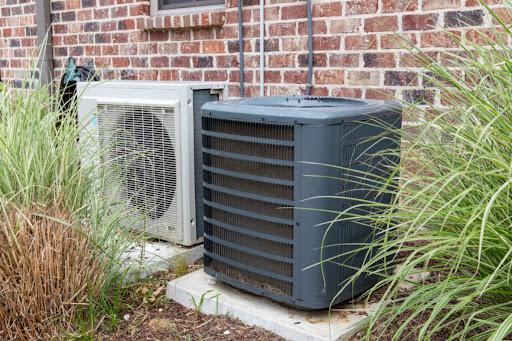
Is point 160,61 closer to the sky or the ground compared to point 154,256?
closer to the sky

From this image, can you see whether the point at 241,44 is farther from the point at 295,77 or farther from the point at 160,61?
the point at 160,61

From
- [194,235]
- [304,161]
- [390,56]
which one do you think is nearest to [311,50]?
[390,56]

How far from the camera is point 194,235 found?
3035 millimetres

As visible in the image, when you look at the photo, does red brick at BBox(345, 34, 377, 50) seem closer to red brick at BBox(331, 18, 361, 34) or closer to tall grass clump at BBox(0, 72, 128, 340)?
red brick at BBox(331, 18, 361, 34)

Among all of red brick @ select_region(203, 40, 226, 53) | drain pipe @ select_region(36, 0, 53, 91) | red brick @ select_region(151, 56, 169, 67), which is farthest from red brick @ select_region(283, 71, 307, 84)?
drain pipe @ select_region(36, 0, 53, 91)

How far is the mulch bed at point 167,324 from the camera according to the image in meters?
2.28

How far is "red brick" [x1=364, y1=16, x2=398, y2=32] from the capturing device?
3210 millimetres

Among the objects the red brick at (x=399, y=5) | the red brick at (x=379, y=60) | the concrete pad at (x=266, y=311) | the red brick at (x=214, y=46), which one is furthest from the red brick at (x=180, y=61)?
the concrete pad at (x=266, y=311)

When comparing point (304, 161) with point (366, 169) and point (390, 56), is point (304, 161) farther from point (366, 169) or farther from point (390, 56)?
point (390, 56)

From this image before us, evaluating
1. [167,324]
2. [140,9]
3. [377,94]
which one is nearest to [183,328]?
[167,324]

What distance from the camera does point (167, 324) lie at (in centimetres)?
238

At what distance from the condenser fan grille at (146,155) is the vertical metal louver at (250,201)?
474 mm

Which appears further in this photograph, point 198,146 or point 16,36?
point 16,36

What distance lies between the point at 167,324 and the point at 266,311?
1.35 feet
